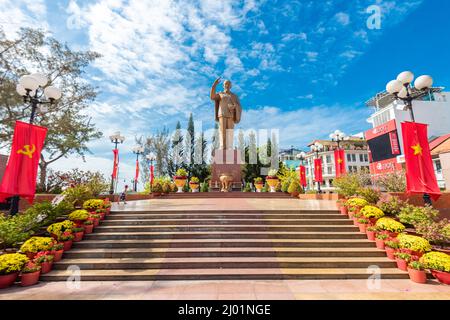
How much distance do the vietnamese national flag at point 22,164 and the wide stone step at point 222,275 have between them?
285 centimetres

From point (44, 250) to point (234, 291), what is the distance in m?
4.61

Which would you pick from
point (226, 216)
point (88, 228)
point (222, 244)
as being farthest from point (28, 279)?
point (226, 216)

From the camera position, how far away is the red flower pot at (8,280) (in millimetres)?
4340

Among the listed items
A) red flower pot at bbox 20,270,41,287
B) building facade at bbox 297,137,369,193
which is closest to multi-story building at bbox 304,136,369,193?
building facade at bbox 297,137,369,193

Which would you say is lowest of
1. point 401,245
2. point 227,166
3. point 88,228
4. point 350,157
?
point 401,245

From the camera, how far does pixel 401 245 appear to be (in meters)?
5.16

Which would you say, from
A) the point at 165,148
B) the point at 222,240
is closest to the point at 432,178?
the point at 222,240

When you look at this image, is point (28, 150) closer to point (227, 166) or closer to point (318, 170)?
point (227, 166)

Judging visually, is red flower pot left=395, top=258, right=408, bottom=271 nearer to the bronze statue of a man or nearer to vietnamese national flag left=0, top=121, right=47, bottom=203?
vietnamese national flag left=0, top=121, right=47, bottom=203

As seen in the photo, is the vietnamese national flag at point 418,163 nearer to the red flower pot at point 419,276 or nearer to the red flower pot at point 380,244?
the red flower pot at point 380,244

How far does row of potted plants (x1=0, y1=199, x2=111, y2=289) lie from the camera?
445cm

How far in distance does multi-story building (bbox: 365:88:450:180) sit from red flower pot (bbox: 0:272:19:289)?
1383 inches
